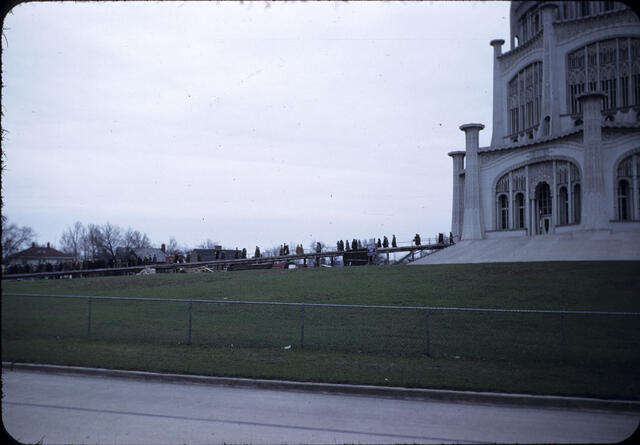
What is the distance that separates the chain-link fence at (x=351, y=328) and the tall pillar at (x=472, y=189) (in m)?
27.3

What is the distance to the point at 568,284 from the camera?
19594 mm

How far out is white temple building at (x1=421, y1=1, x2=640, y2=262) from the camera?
107ft

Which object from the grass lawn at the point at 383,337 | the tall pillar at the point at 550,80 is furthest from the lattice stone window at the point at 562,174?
the grass lawn at the point at 383,337

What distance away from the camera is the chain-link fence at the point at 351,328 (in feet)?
36.1

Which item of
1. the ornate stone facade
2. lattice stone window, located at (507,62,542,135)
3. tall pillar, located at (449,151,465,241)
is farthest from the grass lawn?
lattice stone window, located at (507,62,542,135)

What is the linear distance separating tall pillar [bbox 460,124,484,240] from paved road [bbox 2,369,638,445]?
34.5 m

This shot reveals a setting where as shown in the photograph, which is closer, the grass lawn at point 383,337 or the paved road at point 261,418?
the paved road at point 261,418

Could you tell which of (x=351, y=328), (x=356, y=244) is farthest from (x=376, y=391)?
(x=356, y=244)

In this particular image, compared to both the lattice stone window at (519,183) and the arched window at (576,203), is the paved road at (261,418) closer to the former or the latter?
the arched window at (576,203)

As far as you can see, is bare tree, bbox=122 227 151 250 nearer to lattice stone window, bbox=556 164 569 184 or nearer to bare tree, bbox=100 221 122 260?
bare tree, bbox=100 221 122 260

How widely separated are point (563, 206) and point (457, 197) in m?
10.9

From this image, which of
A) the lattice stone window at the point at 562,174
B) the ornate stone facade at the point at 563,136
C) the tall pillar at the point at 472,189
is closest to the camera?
the ornate stone facade at the point at 563,136

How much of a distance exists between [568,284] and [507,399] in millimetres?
13298

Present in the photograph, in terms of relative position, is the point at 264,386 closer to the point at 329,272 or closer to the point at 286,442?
the point at 286,442
